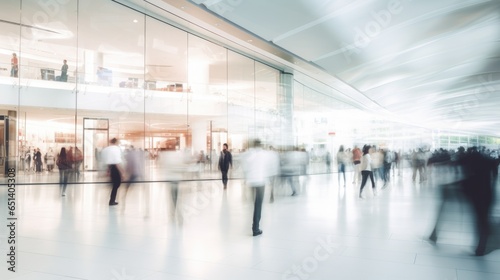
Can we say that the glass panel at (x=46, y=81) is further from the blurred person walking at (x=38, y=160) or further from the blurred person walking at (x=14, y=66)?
the blurred person walking at (x=14, y=66)

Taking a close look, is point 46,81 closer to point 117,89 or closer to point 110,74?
point 117,89

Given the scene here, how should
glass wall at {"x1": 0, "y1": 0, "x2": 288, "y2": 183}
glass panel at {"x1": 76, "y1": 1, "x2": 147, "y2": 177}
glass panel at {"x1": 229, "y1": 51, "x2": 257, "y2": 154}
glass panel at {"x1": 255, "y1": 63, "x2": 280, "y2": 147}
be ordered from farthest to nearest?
glass panel at {"x1": 255, "y1": 63, "x2": 280, "y2": 147}
glass panel at {"x1": 229, "y1": 51, "x2": 257, "y2": 154}
glass panel at {"x1": 76, "y1": 1, "x2": 147, "y2": 177}
glass wall at {"x1": 0, "y1": 0, "x2": 288, "y2": 183}

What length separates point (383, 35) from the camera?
13070 millimetres

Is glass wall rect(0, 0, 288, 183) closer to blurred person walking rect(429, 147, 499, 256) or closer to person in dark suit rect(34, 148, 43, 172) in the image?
person in dark suit rect(34, 148, 43, 172)

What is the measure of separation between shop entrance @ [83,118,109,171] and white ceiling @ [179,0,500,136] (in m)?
12.7

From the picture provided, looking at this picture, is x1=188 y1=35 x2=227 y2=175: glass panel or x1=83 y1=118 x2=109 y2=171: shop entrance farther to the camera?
x1=188 y1=35 x2=227 y2=175: glass panel

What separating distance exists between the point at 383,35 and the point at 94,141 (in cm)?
1694

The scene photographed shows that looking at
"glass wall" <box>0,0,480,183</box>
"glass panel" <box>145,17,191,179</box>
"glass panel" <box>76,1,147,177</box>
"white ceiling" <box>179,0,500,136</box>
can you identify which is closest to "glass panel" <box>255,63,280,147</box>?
"glass wall" <box>0,0,480,183</box>

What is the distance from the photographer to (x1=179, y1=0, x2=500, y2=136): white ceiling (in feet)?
34.0

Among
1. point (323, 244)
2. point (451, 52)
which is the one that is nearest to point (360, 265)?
point (323, 244)

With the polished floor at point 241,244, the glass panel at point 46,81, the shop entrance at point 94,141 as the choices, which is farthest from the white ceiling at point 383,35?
the shop entrance at point 94,141

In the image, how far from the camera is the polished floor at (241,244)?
4211 millimetres

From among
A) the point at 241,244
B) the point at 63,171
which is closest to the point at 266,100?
the point at 63,171

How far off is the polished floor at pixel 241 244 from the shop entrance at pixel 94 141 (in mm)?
11325
